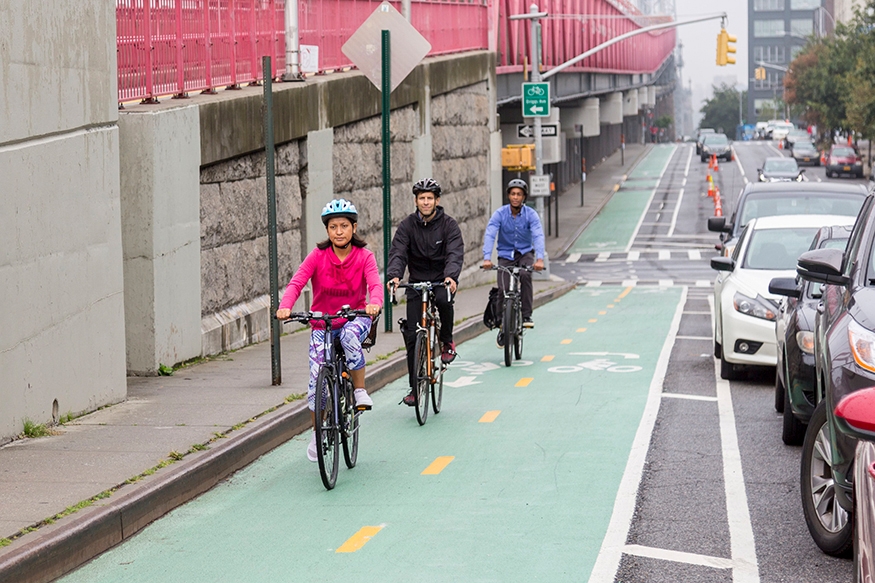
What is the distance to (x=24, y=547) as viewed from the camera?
6164 millimetres

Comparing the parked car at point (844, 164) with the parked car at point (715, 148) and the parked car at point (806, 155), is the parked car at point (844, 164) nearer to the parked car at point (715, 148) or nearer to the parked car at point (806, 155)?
the parked car at point (806, 155)

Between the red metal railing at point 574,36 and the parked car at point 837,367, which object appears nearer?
the parked car at point 837,367

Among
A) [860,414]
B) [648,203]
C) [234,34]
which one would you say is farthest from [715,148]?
[860,414]

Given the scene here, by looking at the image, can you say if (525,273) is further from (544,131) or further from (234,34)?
(544,131)

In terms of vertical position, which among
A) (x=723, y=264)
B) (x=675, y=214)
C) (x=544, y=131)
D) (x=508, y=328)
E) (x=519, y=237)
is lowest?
(x=675, y=214)

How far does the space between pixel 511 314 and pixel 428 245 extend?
3219 mm

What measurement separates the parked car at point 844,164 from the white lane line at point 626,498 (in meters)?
61.3

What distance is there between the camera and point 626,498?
779cm

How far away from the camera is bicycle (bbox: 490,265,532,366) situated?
14156 mm

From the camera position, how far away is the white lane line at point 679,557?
20.8ft

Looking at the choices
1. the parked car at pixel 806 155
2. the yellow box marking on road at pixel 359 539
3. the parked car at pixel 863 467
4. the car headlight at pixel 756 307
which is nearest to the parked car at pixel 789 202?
the car headlight at pixel 756 307

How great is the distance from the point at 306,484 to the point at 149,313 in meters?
4.12

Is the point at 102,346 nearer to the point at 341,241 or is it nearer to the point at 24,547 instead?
the point at 341,241

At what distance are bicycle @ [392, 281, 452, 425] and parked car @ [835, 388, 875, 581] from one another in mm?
5867
